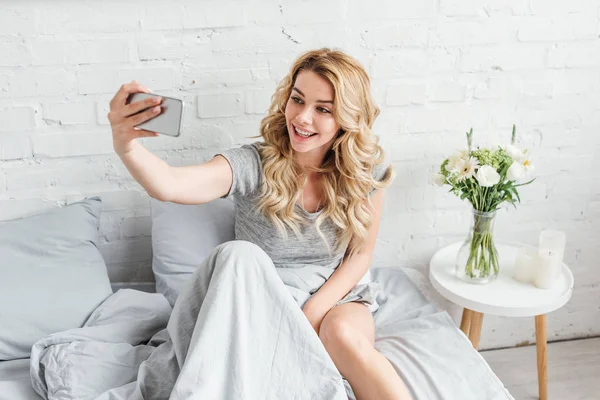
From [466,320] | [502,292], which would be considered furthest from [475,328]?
[502,292]

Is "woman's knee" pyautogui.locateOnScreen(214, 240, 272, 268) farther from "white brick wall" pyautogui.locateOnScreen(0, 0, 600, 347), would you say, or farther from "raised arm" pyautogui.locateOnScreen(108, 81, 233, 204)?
"white brick wall" pyautogui.locateOnScreen(0, 0, 600, 347)

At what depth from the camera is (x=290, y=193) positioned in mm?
1784

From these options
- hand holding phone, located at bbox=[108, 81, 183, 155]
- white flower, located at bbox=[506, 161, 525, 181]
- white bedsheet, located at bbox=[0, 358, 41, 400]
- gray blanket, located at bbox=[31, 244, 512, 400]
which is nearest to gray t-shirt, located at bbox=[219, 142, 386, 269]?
gray blanket, located at bbox=[31, 244, 512, 400]

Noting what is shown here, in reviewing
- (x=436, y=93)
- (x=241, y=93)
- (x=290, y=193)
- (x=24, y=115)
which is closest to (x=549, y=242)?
(x=436, y=93)

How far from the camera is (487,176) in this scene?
1839 mm

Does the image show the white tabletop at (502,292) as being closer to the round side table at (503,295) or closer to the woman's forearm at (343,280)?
the round side table at (503,295)

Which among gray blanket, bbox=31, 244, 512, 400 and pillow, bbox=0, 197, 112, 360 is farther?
pillow, bbox=0, 197, 112, 360

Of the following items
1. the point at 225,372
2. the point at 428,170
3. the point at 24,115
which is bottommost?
the point at 225,372

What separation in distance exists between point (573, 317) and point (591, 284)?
140 millimetres

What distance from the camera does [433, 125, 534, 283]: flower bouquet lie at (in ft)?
6.12

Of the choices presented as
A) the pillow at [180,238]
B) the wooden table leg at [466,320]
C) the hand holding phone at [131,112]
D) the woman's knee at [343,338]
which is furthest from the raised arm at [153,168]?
the wooden table leg at [466,320]

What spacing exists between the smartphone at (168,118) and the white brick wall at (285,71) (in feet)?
2.25

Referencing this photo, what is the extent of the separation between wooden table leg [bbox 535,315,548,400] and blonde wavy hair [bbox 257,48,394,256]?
65 centimetres

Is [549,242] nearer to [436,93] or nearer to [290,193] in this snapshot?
[436,93]
